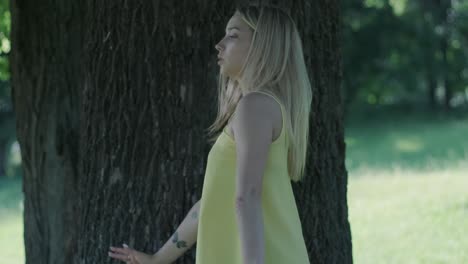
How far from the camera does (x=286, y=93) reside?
119 inches

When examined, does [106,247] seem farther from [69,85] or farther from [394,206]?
[394,206]

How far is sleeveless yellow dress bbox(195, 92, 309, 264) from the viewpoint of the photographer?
3010mm

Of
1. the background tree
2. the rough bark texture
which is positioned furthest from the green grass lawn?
the rough bark texture

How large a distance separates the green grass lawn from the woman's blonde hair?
5.12 m

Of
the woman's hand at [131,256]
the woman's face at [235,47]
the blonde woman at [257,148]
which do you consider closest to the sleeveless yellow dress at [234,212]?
the blonde woman at [257,148]

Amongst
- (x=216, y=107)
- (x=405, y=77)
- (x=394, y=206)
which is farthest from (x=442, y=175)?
(x=405, y=77)

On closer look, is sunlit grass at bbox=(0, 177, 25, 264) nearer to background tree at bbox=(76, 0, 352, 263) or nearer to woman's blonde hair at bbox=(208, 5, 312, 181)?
background tree at bbox=(76, 0, 352, 263)

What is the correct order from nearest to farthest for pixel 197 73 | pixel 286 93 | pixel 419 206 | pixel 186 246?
1. pixel 286 93
2. pixel 186 246
3. pixel 197 73
4. pixel 419 206

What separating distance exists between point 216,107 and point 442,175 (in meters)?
10.3

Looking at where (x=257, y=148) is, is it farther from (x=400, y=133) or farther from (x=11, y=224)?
(x=400, y=133)

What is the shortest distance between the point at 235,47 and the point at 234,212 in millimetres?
583

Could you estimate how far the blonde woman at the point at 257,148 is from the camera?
290 centimetres

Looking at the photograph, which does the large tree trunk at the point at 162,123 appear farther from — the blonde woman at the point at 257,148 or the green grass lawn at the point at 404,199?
the green grass lawn at the point at 404,199

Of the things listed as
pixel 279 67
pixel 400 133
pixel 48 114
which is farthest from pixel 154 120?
pixel 400 133
